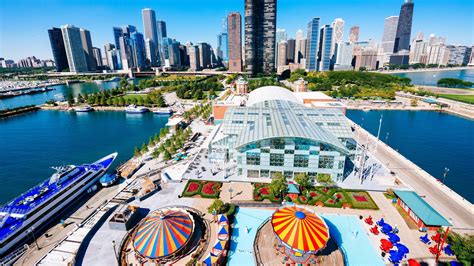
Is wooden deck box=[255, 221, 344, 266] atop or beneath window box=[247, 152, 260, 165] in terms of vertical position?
beneath

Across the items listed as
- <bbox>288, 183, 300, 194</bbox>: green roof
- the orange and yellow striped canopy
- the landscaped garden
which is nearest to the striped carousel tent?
the landscaped garden

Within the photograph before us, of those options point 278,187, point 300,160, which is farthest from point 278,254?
point 300,160

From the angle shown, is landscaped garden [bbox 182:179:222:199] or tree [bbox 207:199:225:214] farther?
landscaped garden [bbox 182:179:222:199]

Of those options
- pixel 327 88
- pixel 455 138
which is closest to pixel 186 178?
pixel 455 138

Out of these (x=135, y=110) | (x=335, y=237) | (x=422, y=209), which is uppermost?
(x=135, y=110)

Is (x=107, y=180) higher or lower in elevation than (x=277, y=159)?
lower

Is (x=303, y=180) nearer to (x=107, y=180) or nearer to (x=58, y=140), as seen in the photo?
(x=107, y=180)

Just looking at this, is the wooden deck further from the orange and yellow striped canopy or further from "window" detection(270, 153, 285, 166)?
"window" detection(270, 153, 285, 166)
